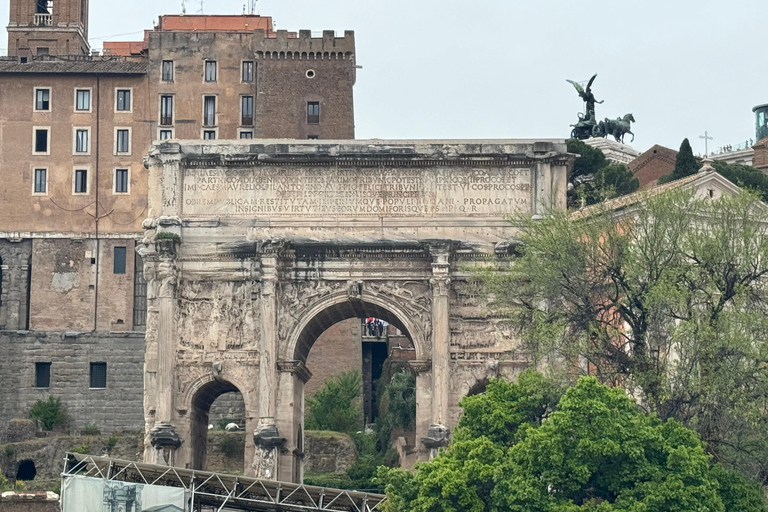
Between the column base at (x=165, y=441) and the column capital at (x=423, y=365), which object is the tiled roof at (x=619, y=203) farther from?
the column base at (x=165, y=441)

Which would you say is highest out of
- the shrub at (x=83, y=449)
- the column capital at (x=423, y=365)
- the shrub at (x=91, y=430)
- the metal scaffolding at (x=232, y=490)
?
the column capital at (x=423, y=365)

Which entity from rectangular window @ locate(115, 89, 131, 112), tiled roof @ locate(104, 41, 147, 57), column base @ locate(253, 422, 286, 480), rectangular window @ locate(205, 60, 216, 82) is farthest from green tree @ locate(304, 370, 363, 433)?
column base @ locate(253, 422, 286, 480)

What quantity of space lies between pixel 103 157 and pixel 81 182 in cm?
135

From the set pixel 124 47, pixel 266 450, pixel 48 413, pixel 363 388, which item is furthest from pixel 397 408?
pixel 124 47

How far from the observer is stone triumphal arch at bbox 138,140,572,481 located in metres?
44.9

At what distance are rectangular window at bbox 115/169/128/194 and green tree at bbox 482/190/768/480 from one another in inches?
1541

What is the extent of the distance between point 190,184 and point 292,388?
17.9ft

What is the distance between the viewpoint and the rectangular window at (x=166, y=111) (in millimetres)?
79875

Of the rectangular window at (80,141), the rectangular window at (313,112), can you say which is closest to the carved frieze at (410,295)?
the rectangular window at (313,112)

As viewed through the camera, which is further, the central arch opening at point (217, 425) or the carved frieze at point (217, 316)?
the central arch opening at point (217, 425)

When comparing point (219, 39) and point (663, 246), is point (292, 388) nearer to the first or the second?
point (663, 246)

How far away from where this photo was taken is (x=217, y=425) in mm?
74875

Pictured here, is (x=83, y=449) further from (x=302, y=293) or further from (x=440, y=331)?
(x=440, y=331)

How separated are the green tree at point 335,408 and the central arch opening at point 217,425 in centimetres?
271
